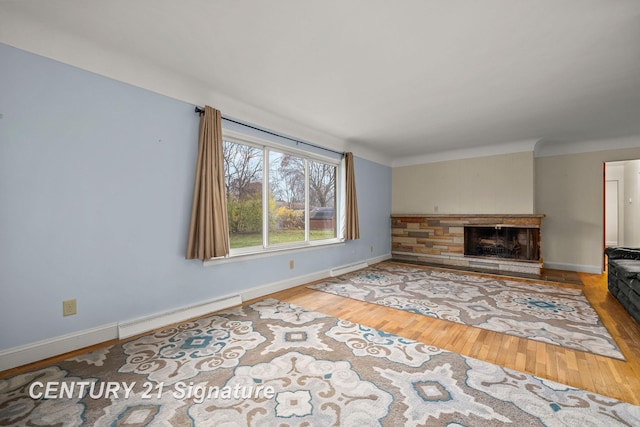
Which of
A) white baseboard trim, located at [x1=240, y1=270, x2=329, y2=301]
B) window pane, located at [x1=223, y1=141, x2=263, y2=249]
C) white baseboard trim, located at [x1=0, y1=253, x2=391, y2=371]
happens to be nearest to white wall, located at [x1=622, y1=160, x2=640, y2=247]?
white baseboard trim, located at [x1=240, y1=270, x2=329, y2=301]

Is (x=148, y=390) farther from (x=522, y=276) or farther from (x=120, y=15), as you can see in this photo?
(x=522, y=276)

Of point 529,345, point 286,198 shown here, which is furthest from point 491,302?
point 286,198

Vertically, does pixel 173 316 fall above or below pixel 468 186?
below

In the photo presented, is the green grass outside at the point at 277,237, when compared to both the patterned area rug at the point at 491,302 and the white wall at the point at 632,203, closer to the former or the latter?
the patterned area rug at the point at 491,302

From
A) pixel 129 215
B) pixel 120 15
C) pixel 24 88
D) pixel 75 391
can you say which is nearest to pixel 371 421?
pixel 75 391

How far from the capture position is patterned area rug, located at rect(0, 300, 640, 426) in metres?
1.45

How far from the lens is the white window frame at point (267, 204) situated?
336 cm

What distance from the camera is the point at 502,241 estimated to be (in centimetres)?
538

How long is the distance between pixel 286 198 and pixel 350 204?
53.3 inches

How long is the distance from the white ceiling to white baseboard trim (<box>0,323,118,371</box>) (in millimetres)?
2150

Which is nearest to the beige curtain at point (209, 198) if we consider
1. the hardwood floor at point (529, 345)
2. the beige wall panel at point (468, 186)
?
the hardwood floor at point (529, 345)

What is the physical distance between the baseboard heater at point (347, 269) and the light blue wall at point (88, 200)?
7.05 feet

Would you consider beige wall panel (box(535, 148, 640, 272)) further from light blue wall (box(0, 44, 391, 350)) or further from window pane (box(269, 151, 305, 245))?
light blue wall (box(0, 44, 391, 350))

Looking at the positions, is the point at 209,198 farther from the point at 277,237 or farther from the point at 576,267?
the point at 576,267
